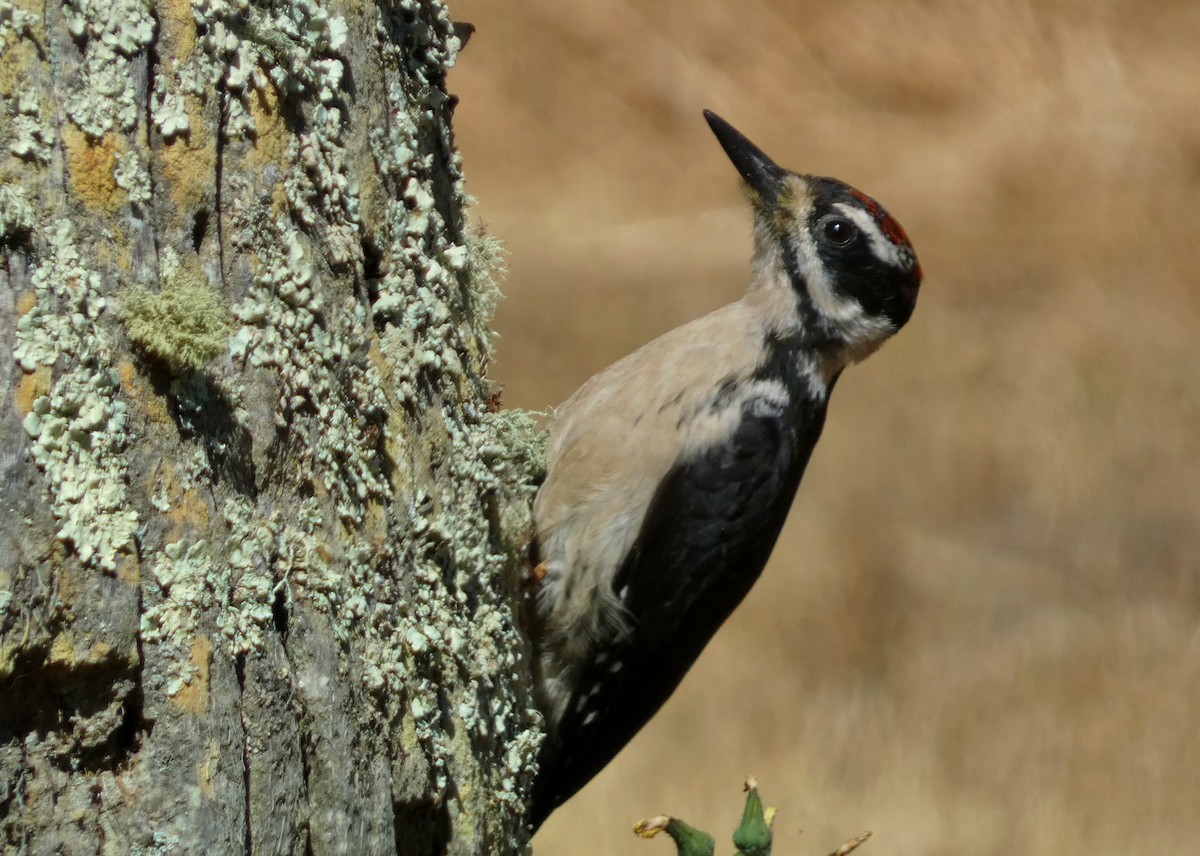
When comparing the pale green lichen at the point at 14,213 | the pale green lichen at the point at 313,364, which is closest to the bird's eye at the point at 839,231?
the pale green lichen at the point at 313,364

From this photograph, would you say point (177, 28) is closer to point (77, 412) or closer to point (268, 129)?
point (268, 129)

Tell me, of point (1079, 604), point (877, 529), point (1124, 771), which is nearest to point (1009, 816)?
point (1124, 771)

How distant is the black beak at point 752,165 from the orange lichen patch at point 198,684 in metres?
2.01

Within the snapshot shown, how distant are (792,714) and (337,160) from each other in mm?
3746

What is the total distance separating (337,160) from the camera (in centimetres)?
161

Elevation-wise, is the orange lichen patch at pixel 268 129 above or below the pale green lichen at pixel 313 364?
above

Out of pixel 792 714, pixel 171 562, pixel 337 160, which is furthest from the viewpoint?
pixel 792 714

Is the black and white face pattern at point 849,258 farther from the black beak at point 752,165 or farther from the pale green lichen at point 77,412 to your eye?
the pale green lichen at point 77,412

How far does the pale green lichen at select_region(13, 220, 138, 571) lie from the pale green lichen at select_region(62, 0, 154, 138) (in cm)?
12

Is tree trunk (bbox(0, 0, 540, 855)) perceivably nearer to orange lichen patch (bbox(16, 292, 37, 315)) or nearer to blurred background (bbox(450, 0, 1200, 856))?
orange lichen patch (bbox(16, 292, 37, 315))

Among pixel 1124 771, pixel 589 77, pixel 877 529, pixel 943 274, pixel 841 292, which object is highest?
pixel 589 77

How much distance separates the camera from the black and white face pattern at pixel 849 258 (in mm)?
2904

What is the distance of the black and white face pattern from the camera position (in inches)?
114

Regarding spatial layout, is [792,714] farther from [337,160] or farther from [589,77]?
[337,160]
